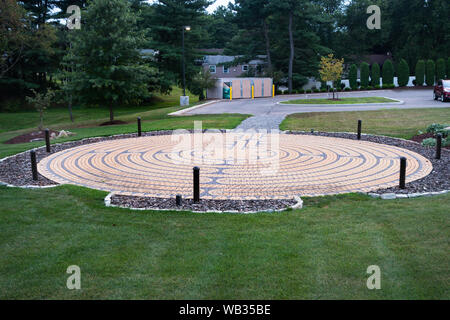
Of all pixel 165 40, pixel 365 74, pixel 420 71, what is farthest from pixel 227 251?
pixel 420 71

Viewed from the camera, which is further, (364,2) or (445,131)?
(364,2)

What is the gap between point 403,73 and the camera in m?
48.3

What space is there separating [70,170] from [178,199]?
4559 millimetres

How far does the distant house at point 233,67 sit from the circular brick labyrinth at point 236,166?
35751 mm

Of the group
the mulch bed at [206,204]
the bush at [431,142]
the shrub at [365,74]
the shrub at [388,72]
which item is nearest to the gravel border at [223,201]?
the mulch bed at [206,204]

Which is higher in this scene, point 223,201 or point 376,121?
point 376,121

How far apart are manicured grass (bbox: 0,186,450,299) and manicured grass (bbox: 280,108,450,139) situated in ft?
35.6

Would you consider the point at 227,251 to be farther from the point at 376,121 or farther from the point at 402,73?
the point at 402,73

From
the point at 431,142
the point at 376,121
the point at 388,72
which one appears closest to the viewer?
the point at 431,142

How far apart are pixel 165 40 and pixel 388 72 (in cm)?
2586

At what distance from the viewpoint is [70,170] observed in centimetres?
1072

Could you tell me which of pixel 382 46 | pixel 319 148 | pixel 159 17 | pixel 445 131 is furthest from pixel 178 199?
pixel 382 46

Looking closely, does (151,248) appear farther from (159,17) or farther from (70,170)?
(159,17)

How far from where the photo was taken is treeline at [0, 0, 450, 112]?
72.3 ft
